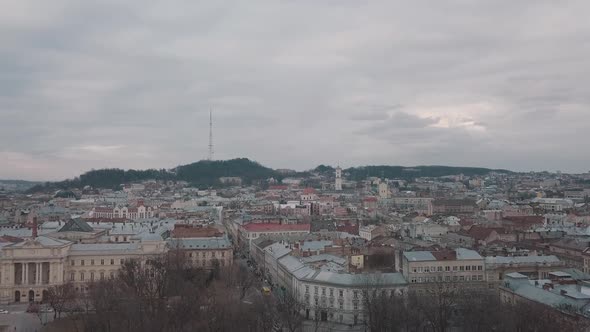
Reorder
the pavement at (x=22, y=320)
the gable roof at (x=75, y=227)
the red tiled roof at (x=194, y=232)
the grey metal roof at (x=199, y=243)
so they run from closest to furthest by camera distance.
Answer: the pavement at (x=22, y=320), the grey metal roof at (x=199, y=243), the gable roof at (x=75, y=227), the red tiled roof at (x=194, y=232)

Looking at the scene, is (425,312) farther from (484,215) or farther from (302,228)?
(484,215)

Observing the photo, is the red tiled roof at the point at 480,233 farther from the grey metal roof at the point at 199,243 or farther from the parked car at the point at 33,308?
the parked car at the point at 33,308

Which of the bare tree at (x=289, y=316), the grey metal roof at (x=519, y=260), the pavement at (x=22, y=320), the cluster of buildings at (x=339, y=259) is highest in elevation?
the grey metal roof at (x=519, y=260)

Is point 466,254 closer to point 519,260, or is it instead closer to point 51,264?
point 519,260

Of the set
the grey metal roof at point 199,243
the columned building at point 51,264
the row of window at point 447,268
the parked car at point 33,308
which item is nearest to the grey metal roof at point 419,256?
the row of window at point 447,268

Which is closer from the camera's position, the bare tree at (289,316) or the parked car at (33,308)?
the bare tree at (289,316)

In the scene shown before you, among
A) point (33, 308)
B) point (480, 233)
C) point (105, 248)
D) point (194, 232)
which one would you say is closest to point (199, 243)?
point (194, 232)

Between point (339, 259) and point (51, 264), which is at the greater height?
point (339, 259)

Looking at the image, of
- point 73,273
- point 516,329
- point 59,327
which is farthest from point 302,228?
point 516,329

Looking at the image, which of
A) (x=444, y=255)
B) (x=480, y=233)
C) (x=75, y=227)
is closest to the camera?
(x=444, y=255)

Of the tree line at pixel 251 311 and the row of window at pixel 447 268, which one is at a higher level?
the row of window at pixel 447 268

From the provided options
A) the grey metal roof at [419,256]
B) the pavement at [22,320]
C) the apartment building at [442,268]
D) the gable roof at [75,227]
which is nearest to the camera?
the pavement at [22,320]
